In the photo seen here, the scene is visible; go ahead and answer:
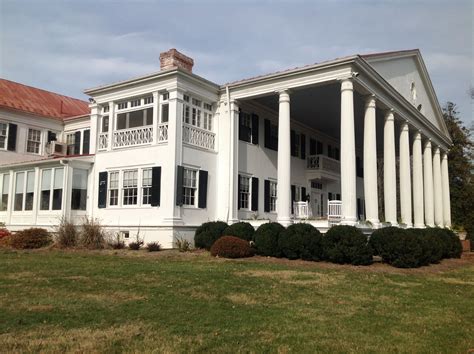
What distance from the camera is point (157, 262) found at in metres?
13.8

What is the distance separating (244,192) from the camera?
71.5 feet

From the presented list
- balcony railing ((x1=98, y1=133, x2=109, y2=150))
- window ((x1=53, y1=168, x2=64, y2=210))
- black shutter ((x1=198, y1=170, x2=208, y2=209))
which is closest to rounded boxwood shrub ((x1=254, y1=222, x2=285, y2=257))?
black shutter ((x1=198, y1=170, x2=208, y2=209))

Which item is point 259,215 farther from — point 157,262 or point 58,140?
point 58,140

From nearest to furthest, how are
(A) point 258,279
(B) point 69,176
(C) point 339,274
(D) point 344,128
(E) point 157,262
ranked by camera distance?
(A) point 258,279 < (C) point 339,274 < (E) point 157,262 < (D) point 344,128 < (B) point 69,176

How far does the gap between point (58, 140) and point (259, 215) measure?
13.8 m

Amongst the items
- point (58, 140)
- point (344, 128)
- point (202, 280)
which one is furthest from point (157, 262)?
point (58, 140)

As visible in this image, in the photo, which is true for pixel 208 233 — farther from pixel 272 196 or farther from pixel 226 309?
pixel 226 309

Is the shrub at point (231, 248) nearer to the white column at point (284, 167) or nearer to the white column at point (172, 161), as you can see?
the white column at point (284, 167)

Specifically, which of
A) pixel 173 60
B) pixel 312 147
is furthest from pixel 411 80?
pixel 173 60

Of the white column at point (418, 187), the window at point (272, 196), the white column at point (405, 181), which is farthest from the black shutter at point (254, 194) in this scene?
the white column at point (418, 187)

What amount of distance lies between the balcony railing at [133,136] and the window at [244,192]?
4859mm

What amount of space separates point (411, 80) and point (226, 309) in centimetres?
2147

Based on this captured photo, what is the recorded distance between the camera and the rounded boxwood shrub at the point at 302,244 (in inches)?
596

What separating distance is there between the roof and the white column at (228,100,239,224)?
41.8ft
